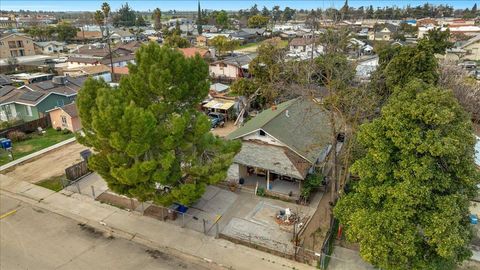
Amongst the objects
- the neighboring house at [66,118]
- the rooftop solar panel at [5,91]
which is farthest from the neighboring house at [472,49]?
the rooftop solar panel at [5,91]

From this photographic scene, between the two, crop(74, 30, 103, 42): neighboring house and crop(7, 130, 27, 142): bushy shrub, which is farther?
crop(74, 30, 103, 42): neighboring house

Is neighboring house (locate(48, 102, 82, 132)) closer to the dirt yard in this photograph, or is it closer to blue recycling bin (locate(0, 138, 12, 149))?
the dirt yard

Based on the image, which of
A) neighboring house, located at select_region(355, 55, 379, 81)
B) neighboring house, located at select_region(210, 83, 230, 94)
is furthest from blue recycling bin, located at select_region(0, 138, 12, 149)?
neighboring house, located at select_region(355, 55, 379, 81)

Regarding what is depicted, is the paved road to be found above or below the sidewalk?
below

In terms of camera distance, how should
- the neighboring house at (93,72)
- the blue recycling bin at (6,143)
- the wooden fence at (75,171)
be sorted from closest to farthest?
1. the wooden fence at (75,171)
2. the blue recycling bin at (6,143)
3. the neighboring house at (93,72)

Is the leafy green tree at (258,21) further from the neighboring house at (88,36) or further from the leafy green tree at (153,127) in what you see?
the leafy green tree at (153,127)

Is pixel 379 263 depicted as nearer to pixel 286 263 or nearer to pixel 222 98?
pixel 286 263

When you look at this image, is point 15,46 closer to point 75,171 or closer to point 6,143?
point 6,143

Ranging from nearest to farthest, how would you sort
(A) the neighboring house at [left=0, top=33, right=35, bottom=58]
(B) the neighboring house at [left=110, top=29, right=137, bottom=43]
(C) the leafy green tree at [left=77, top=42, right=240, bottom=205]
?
(C) the leafy green tree at [left=77, top=42, right=240, bottom=205] → (A) the neighboring house at [left=0, top=33, right=35, bottom=58] → (B) the neighboring house at [left=110, top=29, right=137, bottom=43]
